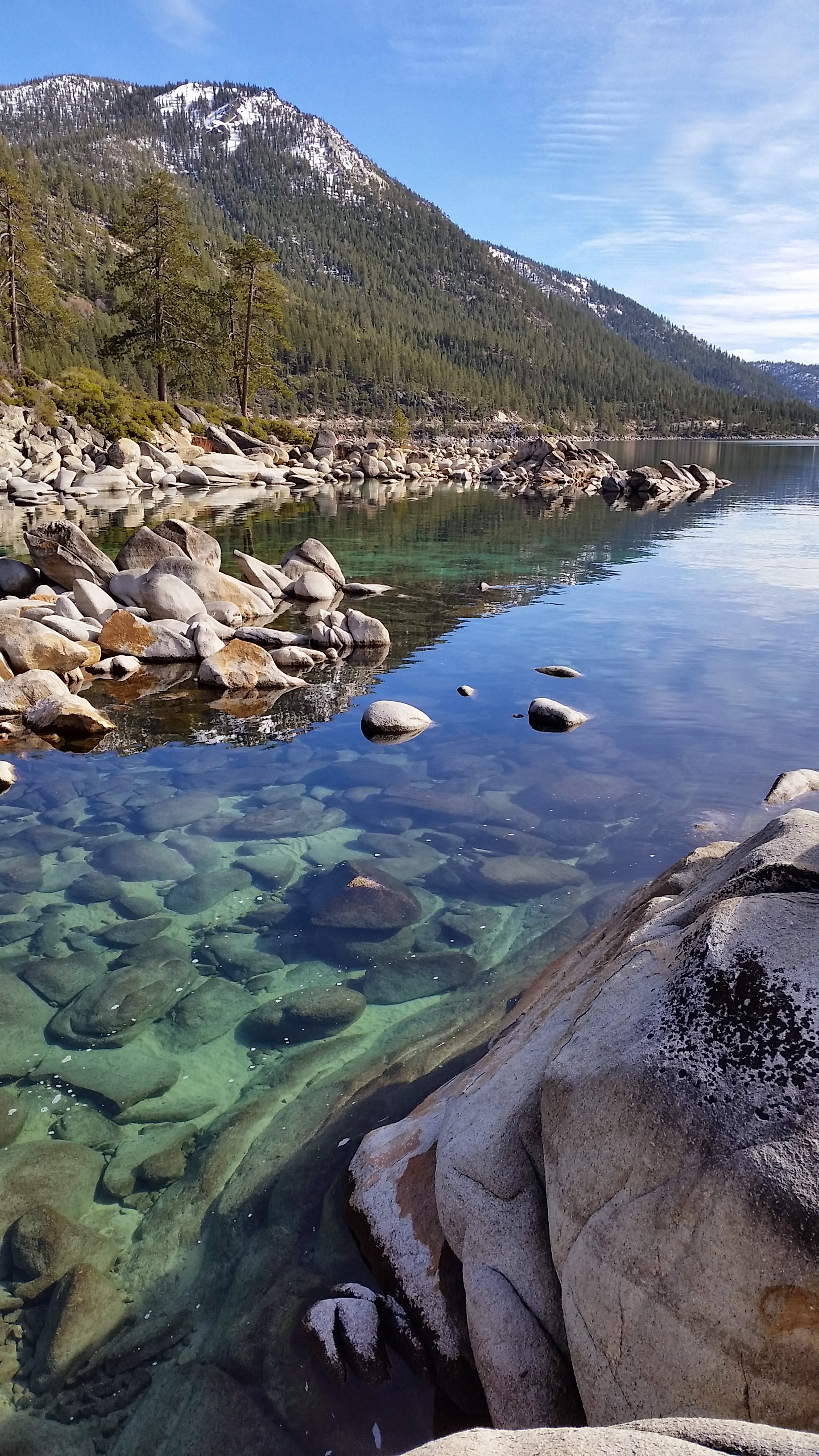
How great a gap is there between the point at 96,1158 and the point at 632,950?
3.12 m

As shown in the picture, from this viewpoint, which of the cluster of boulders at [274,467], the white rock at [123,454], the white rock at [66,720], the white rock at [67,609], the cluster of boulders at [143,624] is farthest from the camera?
the white rock at [123,454]

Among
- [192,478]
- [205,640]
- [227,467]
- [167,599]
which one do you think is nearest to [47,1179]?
[205,640]

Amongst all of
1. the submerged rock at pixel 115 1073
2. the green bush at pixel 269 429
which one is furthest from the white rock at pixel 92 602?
the green bush at pixel 269 429

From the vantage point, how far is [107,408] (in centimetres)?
4991

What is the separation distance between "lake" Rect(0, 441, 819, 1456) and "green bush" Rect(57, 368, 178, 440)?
1532 inches

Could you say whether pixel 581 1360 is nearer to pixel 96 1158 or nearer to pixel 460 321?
pixel 96 1158

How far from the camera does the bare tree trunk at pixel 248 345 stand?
61.1 meters

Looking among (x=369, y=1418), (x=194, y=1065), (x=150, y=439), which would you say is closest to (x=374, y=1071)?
(x=194, y=1065)

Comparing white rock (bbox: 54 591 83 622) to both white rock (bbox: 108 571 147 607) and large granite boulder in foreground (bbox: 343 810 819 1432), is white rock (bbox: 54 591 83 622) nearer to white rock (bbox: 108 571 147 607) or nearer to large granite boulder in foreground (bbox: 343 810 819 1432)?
white rock (bbox: 108 571 147 607)

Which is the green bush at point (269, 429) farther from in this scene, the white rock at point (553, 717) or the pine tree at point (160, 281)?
the white rock at point (553, 717)

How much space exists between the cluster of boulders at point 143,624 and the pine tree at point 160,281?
1893 inches

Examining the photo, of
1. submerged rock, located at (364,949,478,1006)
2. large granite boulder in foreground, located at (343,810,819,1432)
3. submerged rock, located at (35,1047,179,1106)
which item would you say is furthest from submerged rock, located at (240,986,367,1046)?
large granite boulder in foreground, located at (343,810,819,1432)

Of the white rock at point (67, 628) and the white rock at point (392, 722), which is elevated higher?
the white rock at point (67, 628)

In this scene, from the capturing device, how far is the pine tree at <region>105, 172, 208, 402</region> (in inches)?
2202
